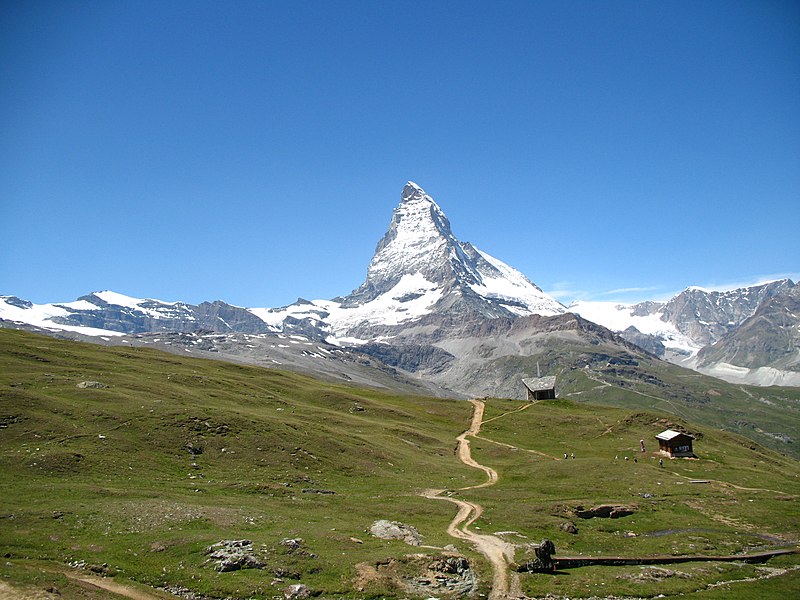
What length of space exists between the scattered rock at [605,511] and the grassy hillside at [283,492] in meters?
1.34

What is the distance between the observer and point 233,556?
3875 cm

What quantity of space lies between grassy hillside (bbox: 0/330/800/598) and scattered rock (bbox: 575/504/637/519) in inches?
52.6

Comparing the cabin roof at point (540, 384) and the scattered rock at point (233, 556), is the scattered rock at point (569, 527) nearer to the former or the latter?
the scattered rock at point (233, 556)

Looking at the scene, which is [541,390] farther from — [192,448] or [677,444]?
[192,448]

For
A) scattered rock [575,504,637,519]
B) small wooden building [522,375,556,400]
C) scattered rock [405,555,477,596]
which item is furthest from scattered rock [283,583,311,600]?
small wooden building [522,375,556,400]

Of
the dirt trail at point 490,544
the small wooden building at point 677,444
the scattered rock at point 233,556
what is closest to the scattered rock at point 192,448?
the dirt trail at point 490,544

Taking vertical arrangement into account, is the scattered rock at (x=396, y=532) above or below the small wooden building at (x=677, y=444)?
below

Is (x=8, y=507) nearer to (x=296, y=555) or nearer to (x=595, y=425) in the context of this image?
(x=296, y=555)

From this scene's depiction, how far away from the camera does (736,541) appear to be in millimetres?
52500

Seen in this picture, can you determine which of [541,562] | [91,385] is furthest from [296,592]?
[91,385]

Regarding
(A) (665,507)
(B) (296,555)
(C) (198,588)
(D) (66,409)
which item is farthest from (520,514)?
(D) (66,409)

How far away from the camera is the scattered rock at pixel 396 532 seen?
47594mm

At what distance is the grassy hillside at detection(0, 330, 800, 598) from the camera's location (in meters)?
38.8

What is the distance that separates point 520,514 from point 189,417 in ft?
145
